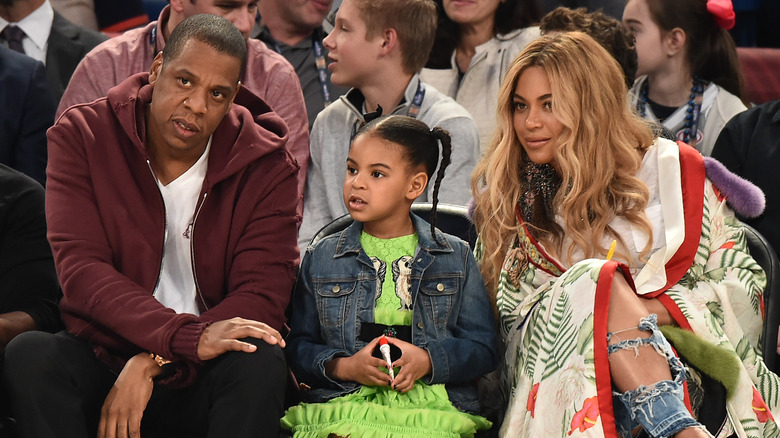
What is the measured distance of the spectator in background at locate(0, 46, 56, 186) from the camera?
143 inches

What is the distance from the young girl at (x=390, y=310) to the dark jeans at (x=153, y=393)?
0.53 feet

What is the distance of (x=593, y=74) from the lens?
9.69 ft

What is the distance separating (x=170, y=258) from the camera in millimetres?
2805

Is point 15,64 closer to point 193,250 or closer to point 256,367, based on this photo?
point 193,250

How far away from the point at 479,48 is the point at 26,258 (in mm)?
2025

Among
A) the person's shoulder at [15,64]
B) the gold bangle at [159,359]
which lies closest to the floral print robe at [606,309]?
the gold bangle at [159,359]

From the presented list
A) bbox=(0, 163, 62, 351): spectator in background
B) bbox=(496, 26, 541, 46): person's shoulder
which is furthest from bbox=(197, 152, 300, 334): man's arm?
bbox=(496, 26, 541, 46): person's shoulder

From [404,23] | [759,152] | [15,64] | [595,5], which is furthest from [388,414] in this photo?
[595,5]

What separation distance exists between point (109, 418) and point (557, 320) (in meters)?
1.08

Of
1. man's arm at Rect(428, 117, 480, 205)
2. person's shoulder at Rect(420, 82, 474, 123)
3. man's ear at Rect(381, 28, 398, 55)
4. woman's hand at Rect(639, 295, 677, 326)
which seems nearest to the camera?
woman's hand at Rect(639, 295, 677, 326)

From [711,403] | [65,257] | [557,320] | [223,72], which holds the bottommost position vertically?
[711,403]

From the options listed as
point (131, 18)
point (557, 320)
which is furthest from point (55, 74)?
point (557, 320)

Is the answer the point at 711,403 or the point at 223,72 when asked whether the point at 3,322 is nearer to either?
the point at 223,72

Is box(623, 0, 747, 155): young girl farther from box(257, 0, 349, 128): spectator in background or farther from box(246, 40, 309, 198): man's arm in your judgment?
box(246, 40, 309, 198): man's arm
